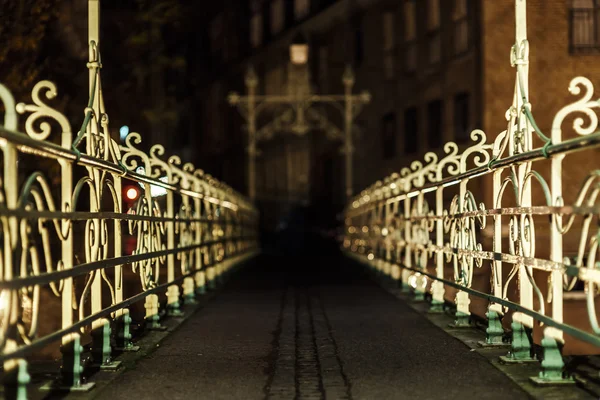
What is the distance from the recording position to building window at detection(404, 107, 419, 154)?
33094mm

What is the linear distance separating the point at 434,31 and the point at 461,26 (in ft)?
7.62

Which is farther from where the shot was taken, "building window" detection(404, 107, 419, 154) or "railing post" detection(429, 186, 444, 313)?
"building window" detection(404, 107, 419, 154)

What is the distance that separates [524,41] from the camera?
6945mm

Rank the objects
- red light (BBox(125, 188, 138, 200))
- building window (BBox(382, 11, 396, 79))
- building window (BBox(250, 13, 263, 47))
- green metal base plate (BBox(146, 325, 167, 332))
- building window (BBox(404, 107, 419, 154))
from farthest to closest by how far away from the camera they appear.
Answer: building window (BBox(250, 13, 263, 47)) < building window (BBox(382, 11, 396, 79)) < building window (BBox(404, 107, 419, 154)) < red light (BBox(125, 188, 138, 200)) < green metal base plate (BBox(146, 325, 167, 332))

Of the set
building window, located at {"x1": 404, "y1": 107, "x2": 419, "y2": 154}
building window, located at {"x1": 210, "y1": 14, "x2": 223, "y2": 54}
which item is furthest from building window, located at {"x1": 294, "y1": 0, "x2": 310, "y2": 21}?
building window, located at {"x1": 210, "y1": 14, "x2": 223, "y2": 54}

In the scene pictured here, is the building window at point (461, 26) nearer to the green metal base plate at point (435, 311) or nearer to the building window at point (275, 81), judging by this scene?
the building window at point (275, 81)

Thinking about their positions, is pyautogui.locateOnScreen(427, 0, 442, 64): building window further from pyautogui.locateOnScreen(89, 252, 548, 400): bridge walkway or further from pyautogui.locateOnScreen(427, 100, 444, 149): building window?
pyautogui.locateOnScreen(89, 252, 548, 400): bridge walkway

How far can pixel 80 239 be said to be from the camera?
6.43 m

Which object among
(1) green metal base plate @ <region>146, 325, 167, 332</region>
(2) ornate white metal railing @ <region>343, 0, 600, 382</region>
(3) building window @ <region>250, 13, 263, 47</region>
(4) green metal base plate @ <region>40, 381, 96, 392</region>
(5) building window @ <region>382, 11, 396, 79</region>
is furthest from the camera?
(3) building window @ <region>250, 13, 263, 47</region>

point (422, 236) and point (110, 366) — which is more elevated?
point (422, 236)

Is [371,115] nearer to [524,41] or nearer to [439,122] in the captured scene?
[439,122]

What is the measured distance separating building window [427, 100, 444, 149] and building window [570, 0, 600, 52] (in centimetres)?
548

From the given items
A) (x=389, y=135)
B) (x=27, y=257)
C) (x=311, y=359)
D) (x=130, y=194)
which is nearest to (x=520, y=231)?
(x=311, y=359)

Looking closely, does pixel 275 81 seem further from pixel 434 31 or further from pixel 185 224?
pixel 185 224
